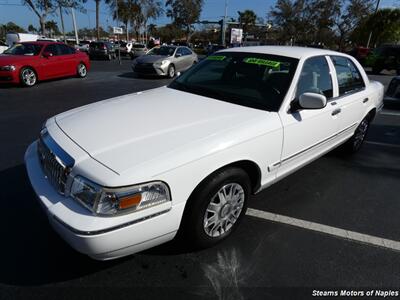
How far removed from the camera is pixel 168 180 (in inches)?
78.2

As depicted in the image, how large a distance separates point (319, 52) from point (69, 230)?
3200mm

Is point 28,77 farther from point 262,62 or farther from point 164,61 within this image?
point 262,62

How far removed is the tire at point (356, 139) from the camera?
4.41 meters

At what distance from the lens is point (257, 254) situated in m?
2.53

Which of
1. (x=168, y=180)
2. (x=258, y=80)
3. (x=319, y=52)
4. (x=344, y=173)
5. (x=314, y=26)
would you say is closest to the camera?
(x=168, y=180)

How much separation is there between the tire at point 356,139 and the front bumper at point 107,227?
3.35m

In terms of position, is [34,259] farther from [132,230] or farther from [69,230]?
[132,230]

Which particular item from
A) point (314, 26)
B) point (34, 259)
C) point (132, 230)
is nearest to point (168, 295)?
point (132, 230)

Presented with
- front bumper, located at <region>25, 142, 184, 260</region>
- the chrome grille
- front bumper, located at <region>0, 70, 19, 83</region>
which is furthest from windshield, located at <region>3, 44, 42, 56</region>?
front bumper, located at <region>25, 142, 184, 260</region>

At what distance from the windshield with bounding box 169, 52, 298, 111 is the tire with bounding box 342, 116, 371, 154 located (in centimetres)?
193

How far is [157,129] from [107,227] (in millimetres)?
863

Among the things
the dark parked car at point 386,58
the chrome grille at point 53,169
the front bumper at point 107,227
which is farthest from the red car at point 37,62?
the dark parked car at point 386,58

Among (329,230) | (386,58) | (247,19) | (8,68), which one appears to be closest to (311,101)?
(329,230)

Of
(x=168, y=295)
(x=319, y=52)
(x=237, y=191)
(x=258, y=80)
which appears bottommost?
(x=168, y=295)
